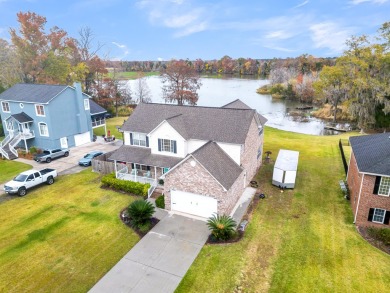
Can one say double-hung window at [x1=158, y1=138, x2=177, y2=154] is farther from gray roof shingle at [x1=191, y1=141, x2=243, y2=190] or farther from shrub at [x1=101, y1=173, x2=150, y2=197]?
shrub at [x1=101, y1=173, x2=150, y2=197]

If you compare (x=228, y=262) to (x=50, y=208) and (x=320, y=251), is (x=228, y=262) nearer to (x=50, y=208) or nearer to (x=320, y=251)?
(x=320, y=251)

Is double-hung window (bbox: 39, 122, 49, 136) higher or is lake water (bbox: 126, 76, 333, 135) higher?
double-hung window (bbox: 39, 122, 49, 136)

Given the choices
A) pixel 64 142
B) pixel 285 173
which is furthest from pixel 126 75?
pixel 285 173

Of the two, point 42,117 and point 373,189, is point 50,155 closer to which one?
point 42,117

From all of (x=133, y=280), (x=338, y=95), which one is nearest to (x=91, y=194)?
(x=133, y=280)

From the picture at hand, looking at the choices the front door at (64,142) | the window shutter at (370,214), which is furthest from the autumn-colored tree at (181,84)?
the window shutter at (370,214)

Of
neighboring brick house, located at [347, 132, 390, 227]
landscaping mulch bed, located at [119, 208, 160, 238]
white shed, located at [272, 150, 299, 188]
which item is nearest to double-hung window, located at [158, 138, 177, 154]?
landscaping mulch bed, located at [119, 208, 160, 238]
